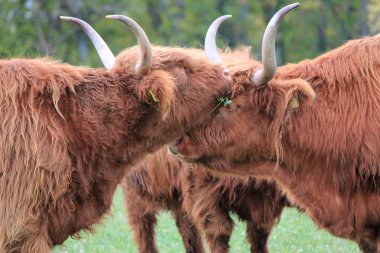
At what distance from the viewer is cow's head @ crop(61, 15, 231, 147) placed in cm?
580

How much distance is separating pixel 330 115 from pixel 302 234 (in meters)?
4.13

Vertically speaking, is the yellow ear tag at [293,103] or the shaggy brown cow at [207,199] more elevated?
the yellow ear tag at [293,103]

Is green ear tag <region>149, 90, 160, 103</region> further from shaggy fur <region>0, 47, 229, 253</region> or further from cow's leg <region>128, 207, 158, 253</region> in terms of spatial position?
cow's leg <region>128, 207, 158, 253</region>

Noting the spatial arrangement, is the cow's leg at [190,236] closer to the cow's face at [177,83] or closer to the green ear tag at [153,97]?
the cow's face at [177,83]

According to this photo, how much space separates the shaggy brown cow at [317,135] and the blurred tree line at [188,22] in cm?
2264

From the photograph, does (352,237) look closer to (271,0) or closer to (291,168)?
(291,168)

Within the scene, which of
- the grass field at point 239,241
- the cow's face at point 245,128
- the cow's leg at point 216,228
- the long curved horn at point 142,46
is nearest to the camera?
the long curved horn at point 142,46

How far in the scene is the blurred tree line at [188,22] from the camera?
95.6ft

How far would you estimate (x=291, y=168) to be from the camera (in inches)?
244

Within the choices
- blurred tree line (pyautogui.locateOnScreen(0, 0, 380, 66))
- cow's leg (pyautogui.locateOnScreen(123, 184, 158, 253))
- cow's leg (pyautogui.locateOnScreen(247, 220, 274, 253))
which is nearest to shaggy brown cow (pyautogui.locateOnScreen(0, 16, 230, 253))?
cow's leg (pyautogui.locateOnScreen(247, 220, 274, 253))

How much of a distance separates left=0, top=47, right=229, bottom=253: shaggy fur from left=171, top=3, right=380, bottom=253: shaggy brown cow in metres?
0.22

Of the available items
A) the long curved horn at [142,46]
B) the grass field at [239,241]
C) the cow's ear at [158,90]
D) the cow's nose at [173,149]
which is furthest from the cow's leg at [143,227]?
the long curved horn at [142,46]

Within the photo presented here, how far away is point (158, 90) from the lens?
18.9ft

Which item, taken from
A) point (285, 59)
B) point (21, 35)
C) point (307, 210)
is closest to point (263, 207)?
point (307, 210)
